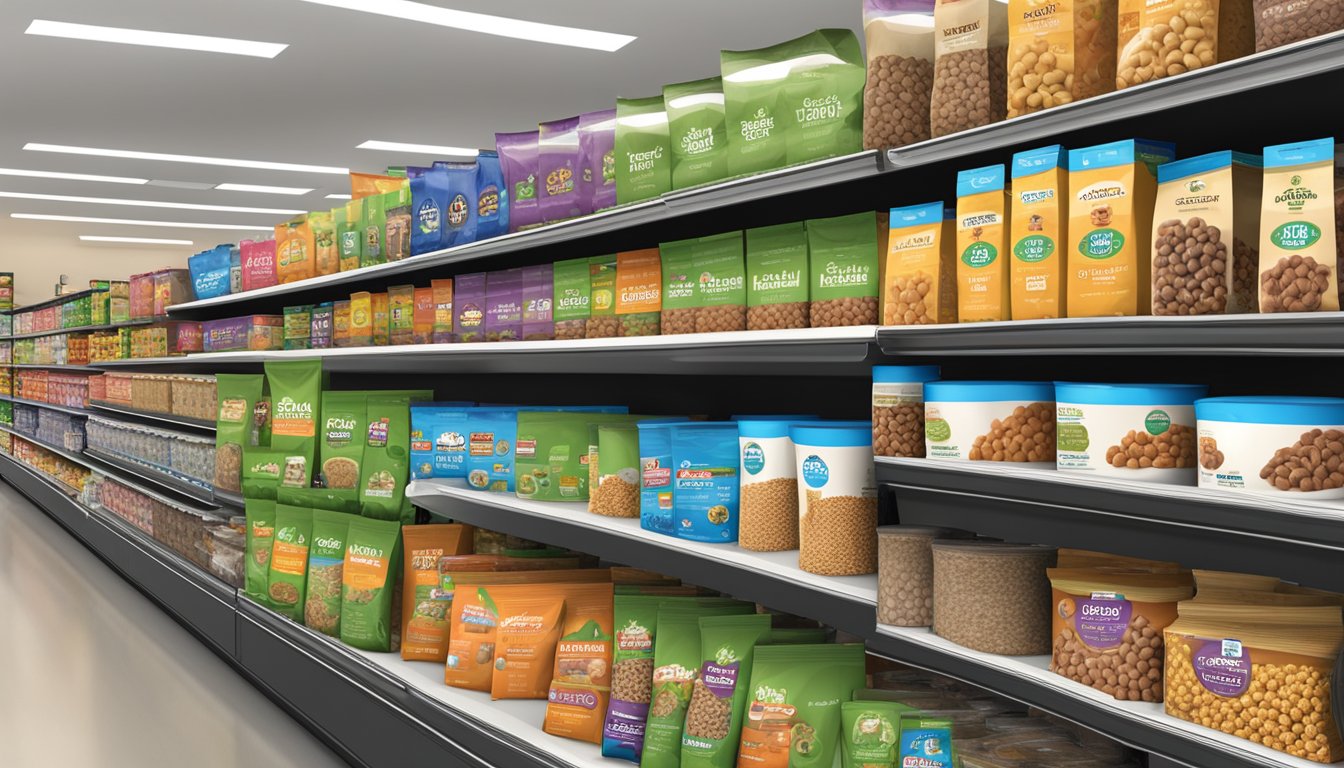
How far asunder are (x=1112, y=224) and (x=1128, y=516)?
0.42 meters

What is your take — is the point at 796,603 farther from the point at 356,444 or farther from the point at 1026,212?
the point at 356,444

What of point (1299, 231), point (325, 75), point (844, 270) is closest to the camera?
point (1299, 231)

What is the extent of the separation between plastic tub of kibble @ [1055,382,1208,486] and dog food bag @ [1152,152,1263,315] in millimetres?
133

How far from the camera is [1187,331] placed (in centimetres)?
137

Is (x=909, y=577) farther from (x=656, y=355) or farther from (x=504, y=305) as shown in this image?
(x=504, y=305)

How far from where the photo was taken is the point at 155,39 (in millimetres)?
6562

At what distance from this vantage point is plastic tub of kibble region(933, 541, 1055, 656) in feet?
5.49

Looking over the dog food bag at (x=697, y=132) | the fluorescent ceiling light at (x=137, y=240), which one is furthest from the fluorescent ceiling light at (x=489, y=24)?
the fluorescent ceiling light at (x=137, y=240)

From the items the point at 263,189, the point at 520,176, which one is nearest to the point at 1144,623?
the point at 520,176

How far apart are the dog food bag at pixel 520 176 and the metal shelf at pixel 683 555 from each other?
0.81 meters

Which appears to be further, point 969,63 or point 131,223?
point 131,223

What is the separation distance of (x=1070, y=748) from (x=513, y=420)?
192cm

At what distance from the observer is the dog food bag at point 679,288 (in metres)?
2.46

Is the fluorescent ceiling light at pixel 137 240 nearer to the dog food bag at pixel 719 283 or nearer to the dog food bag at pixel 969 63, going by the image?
the dog food bag at pixel 719 283
